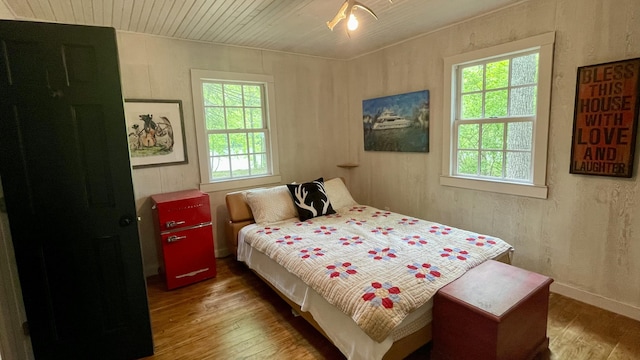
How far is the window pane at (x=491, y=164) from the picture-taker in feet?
9.59

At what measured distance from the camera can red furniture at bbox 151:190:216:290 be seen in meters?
2.81

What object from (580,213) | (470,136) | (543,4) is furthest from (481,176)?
(543,4)

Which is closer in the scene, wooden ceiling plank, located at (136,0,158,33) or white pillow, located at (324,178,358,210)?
wooden ceiling plank, located at (136,0,158,33)

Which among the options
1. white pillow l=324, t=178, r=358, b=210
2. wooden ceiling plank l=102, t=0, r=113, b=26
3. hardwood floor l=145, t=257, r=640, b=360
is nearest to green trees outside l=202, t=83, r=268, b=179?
white pillow l=324, t=178, r=358, b=210

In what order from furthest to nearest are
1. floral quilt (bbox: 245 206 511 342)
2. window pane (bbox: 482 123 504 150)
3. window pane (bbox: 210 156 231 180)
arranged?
window pane (bbox: 210 156 231 180)
window pane (bbox: 482 123 504 150)
floral quilt (bbox: 245 206 511 342)

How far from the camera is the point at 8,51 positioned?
1.58 metres

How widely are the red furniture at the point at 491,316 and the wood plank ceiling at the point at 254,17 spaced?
2.16 metres

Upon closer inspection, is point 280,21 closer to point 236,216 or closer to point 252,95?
point 252,95

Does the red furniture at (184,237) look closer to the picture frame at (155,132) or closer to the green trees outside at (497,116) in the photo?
the picture frame at (155,132)

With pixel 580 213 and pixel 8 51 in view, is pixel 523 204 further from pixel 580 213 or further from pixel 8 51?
pixel 8 51

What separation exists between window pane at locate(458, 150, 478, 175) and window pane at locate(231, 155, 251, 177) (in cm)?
246

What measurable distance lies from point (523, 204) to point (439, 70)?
1.56 metres

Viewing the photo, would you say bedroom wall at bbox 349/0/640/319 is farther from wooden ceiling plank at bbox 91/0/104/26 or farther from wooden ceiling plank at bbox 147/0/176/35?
wooden ceiling plank at bbox 91/0/104/26

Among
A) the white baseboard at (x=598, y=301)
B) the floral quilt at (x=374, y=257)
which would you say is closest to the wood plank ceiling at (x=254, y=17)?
the floral quilt at (x=374, y=257)
